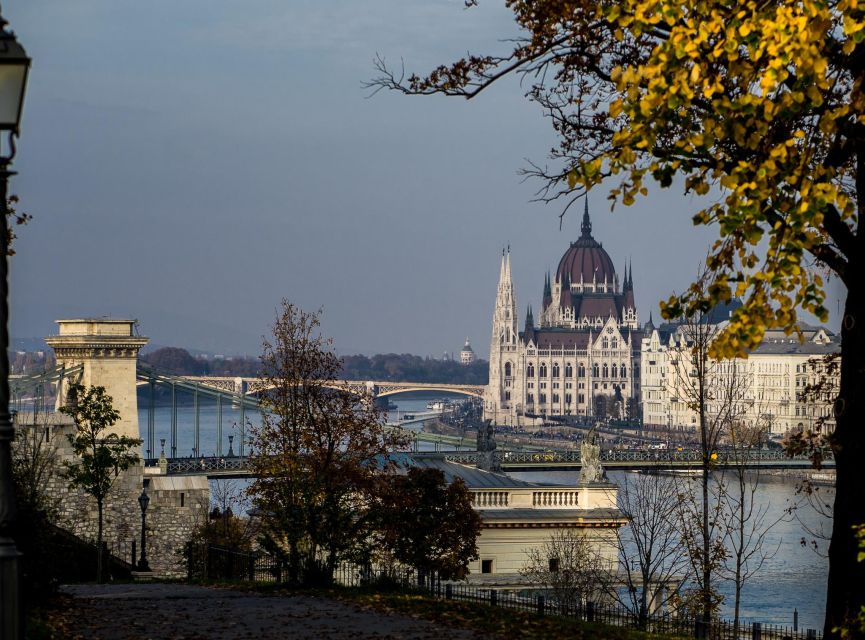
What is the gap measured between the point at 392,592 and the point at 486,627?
3249 mm

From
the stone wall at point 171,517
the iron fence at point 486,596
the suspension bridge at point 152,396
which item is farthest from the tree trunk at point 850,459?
the stone wall at point 171,517

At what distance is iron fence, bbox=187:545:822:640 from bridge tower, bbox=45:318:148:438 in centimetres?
953

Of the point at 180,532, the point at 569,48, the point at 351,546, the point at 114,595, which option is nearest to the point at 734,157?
the point at 569,48

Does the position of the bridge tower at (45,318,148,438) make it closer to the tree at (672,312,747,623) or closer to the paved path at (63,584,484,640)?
the tree at (672,312,747,623)

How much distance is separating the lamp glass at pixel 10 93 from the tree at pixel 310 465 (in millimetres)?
10033

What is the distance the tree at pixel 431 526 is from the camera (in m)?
20.9

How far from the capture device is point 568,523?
25859 millimetres

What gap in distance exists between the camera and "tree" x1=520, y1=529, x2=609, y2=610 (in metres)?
22.1

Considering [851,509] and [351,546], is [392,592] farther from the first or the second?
[851,509]

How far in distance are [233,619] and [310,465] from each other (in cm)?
696

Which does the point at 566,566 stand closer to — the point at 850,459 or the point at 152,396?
the point at 850,459

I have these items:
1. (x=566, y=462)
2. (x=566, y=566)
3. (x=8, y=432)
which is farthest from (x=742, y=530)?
(x=566, y=462)

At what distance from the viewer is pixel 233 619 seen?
10977 millimetres

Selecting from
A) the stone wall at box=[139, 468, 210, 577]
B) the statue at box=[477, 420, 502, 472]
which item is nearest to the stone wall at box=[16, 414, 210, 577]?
the stone wall at box=[139, 468, 210, 577]
